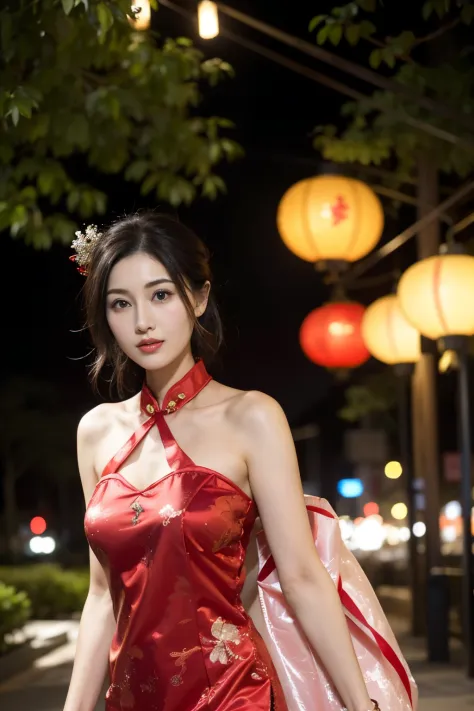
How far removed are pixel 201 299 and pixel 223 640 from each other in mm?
876

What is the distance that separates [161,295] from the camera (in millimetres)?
2996

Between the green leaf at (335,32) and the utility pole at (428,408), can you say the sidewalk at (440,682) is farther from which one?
the green leaf at (335,32)

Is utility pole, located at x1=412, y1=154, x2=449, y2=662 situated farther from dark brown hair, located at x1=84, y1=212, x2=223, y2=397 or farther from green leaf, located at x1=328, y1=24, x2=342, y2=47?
dark brown hair, located at x1=84, y1=212, x2=223, y2=397

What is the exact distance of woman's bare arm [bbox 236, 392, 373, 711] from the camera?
2.80m

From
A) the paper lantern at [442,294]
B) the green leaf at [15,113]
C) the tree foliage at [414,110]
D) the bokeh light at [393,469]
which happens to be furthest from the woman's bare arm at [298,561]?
the bokeh light at [393,469]

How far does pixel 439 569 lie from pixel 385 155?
4249 mm

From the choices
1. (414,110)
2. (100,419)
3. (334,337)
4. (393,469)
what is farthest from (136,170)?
(393,469)

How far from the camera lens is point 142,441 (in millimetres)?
3027

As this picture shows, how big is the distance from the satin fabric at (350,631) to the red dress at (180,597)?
83mm

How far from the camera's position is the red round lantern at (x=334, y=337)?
11.6 meters

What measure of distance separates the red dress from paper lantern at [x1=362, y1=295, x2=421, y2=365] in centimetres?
857

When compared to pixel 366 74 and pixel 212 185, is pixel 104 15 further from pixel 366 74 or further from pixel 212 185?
pixel 212 185

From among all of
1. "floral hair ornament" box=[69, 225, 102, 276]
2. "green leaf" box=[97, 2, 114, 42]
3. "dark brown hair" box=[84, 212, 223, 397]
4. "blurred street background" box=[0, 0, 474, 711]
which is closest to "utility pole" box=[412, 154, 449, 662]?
"blurred street background" box=[0, 0, 474, 711]

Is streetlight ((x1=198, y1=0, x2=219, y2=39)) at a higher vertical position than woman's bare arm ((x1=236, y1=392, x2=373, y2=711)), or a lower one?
higher
